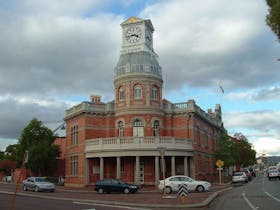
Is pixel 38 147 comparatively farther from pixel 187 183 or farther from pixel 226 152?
pixel 226 152

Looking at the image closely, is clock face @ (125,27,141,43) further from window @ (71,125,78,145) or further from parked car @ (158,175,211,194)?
parked car @ (158,175,211,194)

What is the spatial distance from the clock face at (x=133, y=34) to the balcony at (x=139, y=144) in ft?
45.2

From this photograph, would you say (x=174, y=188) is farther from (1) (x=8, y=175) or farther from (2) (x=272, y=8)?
(1) (x=8, y=175)

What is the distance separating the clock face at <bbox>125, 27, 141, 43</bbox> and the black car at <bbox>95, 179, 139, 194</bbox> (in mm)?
21030

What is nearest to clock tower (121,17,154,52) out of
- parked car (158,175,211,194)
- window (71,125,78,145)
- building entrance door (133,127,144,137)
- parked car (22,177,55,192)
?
building entrance door (133,127,144,137)

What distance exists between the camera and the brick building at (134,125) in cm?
4491

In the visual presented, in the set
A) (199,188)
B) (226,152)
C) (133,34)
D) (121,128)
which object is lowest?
(199,188)

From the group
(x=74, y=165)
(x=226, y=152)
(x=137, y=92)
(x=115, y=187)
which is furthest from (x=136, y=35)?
(x=115, y=187)

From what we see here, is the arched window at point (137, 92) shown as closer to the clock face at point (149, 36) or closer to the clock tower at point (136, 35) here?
the clock tower at point (136, 35)

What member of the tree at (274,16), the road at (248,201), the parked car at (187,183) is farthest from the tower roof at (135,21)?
the tree at (274,16)

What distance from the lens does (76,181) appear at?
160 ft

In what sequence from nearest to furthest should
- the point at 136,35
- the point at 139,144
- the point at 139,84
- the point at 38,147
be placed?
the point at 139,144 < the point at 139,84 < the point at 38,147 < the point at 136,35

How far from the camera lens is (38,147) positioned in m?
51.2

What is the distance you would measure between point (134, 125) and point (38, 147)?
12750 mm
